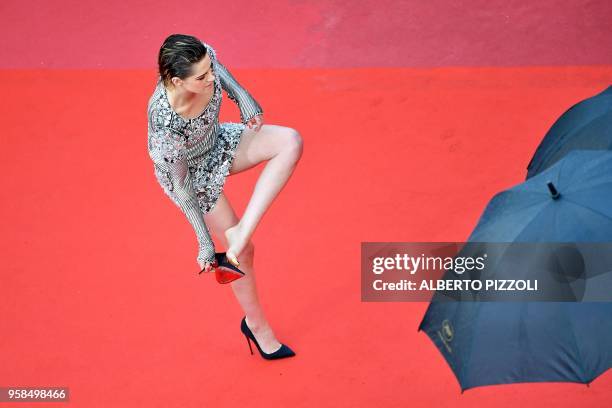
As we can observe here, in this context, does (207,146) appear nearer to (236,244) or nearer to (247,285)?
(236,244)

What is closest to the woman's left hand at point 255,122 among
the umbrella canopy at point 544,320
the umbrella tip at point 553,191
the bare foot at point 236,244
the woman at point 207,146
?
the woman at point 207,146

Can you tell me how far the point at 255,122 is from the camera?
12.9 ft

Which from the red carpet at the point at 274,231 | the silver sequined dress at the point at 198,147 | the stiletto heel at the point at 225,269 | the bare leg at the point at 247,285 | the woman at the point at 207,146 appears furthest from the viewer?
the red carpet at the point at 274,231

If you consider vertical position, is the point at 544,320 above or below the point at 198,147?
below

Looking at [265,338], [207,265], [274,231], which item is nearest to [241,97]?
[207,265]

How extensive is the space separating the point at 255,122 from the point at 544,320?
4.64 ft

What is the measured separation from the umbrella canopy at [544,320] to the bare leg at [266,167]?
902 millimetres

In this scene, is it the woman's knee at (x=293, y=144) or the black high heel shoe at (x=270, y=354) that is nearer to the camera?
the woman's knee at (x=293, y=144)

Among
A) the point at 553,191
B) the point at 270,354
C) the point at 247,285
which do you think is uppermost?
the point at 247,285

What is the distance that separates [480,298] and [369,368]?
3.99ft

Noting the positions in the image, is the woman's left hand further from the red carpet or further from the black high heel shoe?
the red carpet

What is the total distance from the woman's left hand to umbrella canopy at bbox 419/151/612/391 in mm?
1049

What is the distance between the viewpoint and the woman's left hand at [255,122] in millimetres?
3930

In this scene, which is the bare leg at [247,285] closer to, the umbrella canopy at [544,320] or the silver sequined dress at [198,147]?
the silver sequined dress at [198,147]
